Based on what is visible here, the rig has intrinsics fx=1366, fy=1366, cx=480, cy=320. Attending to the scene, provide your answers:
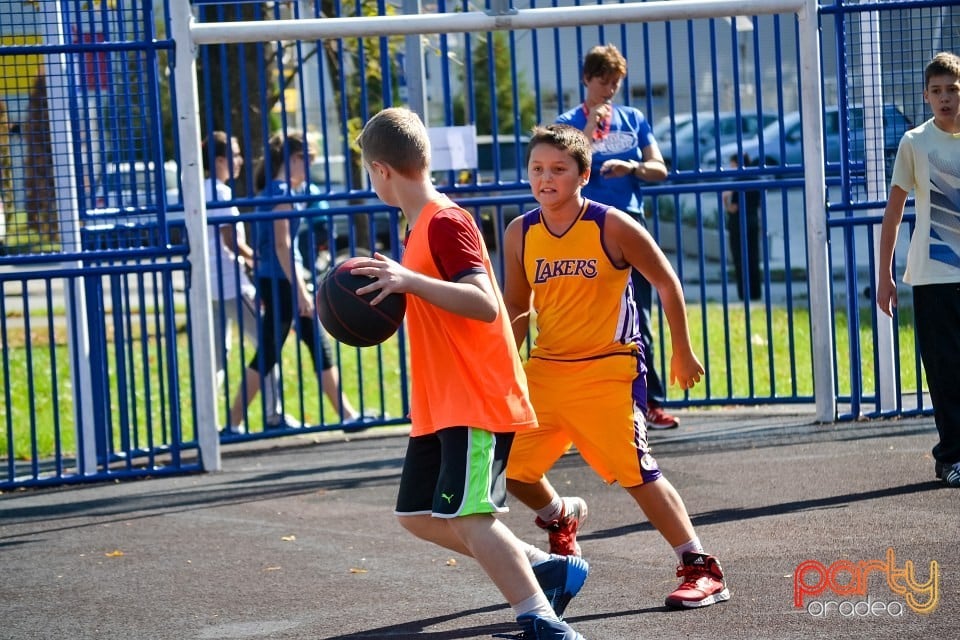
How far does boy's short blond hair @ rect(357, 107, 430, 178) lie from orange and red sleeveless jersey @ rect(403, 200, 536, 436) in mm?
148

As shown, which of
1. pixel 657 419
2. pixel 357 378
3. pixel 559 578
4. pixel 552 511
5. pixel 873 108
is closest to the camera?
pixel 559 578

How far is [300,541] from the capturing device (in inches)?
254

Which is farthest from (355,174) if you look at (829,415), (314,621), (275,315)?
(314,621)

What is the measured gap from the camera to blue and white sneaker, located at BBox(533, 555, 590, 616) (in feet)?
15.1

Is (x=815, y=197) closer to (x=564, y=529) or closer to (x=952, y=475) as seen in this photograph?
(x=952, y=475)

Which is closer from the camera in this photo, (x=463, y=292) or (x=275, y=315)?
(x=463, y=292)

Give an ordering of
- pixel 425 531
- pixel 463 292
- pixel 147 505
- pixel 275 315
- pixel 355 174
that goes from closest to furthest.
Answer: pixel 463 292 < pixel 425 531 < pixel 147 505 < pixel 275 315 < pixel 355 174

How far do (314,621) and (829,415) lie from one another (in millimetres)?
4560

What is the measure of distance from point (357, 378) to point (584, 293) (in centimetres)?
588

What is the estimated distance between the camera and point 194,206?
26.2ft

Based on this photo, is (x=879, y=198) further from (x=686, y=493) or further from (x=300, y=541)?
(x=300, y=541)

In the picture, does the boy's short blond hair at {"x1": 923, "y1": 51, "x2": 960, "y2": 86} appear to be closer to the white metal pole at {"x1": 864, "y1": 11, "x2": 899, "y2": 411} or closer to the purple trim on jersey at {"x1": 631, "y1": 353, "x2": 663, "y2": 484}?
the white metal pole at {"x1": 864, "y1": 11, "x2": 899, "y2": 411}

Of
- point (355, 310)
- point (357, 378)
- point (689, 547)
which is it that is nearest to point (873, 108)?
point (689, 547)

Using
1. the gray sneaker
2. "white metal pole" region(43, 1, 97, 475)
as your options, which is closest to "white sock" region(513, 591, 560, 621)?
the gray sneaker
